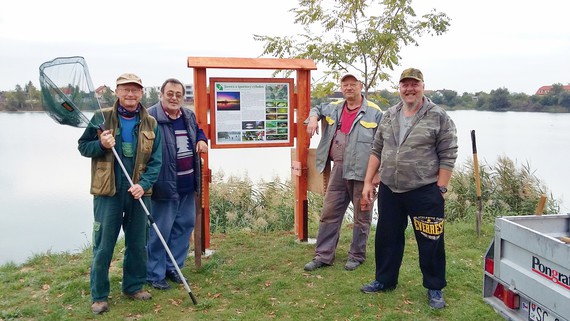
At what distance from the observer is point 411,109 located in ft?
12.9

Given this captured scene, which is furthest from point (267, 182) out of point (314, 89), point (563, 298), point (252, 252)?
point (563, 298)

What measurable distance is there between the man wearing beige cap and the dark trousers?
1979 mm

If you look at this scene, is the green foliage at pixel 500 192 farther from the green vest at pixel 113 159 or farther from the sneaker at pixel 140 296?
the green vest at pixel 113 159

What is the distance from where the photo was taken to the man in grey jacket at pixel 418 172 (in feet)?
12.4

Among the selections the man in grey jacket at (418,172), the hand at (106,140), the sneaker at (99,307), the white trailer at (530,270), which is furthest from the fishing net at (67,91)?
the white trailer at (530,270)

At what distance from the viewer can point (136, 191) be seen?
3773 millimetres

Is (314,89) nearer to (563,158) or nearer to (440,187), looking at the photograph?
(440,187)

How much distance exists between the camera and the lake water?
26.8 ft

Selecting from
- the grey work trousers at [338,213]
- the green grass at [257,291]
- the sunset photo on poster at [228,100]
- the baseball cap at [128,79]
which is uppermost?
the baseball cap at [128,79]

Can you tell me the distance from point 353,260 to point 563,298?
273 centimetres

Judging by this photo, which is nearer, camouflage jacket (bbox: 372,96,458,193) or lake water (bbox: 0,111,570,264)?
camouflage jacket (bbox: 372,96,458,193)

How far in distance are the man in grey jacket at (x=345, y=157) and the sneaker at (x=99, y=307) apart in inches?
78.0

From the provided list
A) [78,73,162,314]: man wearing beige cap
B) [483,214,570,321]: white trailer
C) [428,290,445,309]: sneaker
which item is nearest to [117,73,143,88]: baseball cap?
[78,73,162,314]: man wearing beige cap

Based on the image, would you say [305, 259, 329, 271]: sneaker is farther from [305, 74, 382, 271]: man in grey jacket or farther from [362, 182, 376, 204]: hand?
[362, 182, 376, 204]: hand
